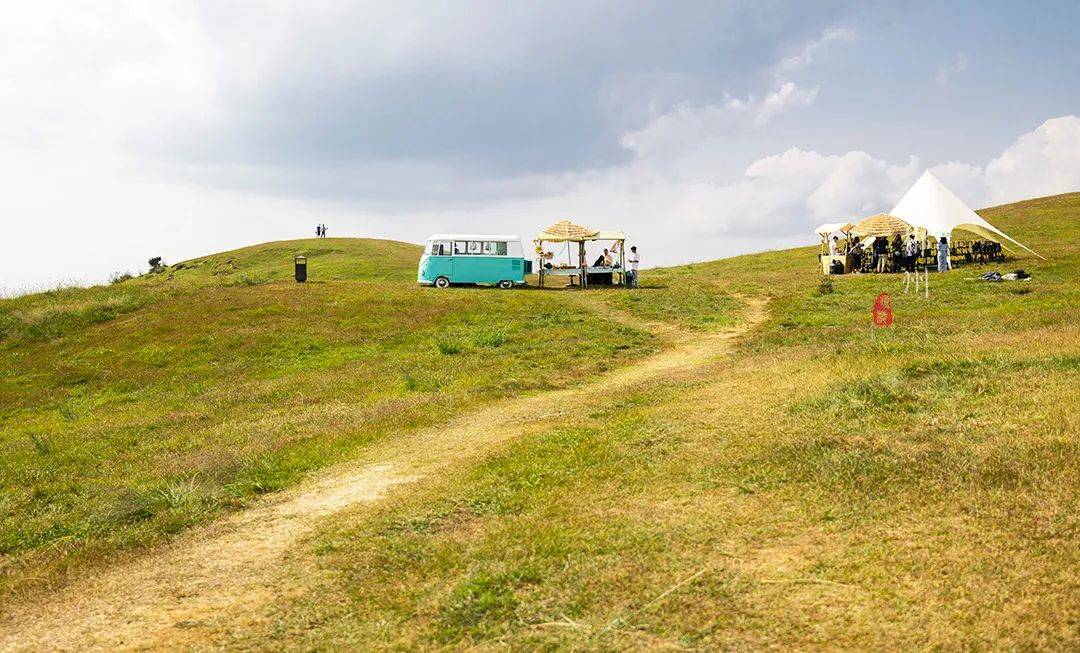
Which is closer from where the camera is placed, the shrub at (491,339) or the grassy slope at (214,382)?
the grassy slope at (214,382)

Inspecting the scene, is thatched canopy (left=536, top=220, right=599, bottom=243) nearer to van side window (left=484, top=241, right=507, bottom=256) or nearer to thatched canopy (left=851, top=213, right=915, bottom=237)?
van side window (left=484, top=241, right=507, bottom=256)

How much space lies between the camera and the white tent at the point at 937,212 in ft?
138

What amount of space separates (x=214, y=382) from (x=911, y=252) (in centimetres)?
3626

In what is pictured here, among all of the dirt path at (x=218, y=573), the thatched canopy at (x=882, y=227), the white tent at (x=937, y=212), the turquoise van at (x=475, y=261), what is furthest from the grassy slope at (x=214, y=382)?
the white tent at (x=937, y=212)

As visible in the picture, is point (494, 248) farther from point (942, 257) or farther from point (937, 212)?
point (937, 212)

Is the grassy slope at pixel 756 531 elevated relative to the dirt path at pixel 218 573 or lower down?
elevated

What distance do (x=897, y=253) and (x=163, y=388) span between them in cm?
3718

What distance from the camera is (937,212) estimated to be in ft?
140

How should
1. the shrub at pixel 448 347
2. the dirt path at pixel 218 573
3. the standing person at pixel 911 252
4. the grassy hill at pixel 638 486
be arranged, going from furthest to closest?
1. the standing person at pixel 911 252
2. the shrub at pixel 448 347
3. the dirt path at pixel 218 573
4. the grassy hill at pixel 638 486

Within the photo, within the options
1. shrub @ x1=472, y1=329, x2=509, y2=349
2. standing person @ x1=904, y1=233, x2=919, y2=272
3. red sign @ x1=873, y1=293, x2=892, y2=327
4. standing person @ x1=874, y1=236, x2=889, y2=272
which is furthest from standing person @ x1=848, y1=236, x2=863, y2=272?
shrub @ x1=472, y1=329, x2=509, y2=349

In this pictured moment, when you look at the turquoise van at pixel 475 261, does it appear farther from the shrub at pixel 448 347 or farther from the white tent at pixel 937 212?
the white tent at pixel 937 212

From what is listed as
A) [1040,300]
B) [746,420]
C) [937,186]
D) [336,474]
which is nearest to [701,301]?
[1040,300]

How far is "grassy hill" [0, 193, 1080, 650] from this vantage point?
621 centimetres

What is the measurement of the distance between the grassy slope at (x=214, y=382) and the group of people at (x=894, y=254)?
62.3 ft
